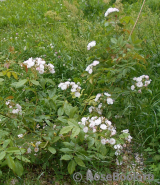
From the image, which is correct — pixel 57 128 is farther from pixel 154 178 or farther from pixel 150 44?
pixel 150 44

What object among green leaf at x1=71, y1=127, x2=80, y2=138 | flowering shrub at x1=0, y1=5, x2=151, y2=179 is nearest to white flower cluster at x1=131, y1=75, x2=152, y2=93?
flowering shrub at x1=0, y1=5, x2=151, y2=179

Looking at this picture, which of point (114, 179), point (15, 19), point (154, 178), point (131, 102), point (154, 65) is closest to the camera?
point (154, 178)

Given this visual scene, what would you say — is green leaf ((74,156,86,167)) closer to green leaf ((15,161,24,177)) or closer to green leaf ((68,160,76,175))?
green leaf ((68,160,76,175))

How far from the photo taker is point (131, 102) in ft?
7.25

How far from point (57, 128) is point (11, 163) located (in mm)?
512

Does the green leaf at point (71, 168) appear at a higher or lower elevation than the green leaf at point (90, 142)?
lower

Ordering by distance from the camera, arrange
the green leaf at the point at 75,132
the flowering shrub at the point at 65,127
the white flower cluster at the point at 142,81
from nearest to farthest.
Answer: the green leaf at the point at 75,132
the flowering shrub at the point at 65,127
the white flower cluster at the point at 142,81

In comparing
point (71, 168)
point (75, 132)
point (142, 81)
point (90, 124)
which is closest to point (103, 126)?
point (90, 124)

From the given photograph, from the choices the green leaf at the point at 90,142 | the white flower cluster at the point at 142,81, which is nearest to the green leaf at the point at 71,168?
the green leaf at the point at 90,142

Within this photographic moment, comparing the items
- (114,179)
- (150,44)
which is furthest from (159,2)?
(114,179)

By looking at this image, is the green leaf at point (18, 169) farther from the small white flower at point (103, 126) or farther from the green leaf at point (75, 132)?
the small white flower at point (103, 126)

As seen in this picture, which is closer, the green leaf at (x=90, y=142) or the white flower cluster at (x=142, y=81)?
the green leaf at (x=90, y=142)

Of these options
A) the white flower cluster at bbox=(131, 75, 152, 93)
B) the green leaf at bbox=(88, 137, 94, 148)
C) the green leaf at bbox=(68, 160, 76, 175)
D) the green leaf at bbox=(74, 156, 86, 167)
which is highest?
the white flower cluster at bbox=(131, 75, 152, 93)

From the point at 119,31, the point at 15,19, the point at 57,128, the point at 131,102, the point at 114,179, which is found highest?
the point at 15,19
